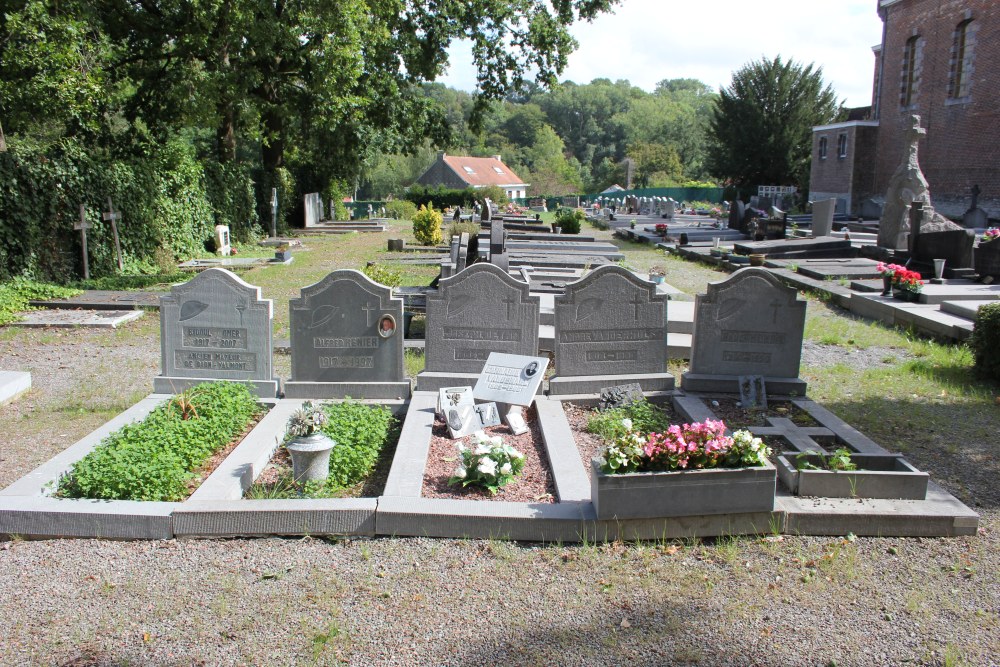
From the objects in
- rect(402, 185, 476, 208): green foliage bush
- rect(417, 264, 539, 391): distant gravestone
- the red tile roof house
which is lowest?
rect(417, 264, 539, 391): distant gravestone

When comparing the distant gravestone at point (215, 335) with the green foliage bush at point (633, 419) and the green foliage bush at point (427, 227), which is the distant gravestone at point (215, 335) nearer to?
the green foliage bush at point (633, 419)

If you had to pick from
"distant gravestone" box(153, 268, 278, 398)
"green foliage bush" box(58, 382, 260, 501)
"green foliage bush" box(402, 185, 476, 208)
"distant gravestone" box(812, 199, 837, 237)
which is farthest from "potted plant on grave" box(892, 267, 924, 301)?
"green foliage bush" box(402, 185, 476, 208)

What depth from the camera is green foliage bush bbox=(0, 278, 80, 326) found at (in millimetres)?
11430

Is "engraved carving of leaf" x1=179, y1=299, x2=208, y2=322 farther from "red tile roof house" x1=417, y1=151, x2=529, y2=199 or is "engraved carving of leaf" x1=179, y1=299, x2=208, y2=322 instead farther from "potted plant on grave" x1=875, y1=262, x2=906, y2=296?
"red tile roof house" x1=417, y1=151, x2=529, y2=199

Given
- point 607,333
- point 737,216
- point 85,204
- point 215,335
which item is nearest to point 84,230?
point 85,204

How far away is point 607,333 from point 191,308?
3811mm

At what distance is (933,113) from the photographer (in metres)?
30.9

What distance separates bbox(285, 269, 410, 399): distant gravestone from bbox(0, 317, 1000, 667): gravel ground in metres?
2.50

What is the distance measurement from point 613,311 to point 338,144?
2500 cm

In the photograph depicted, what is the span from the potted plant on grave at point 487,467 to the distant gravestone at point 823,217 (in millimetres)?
19237

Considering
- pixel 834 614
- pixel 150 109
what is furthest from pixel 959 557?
pixel 150 109

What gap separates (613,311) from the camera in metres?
7.22

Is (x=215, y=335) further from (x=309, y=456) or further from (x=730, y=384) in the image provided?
(x=730, y=384)

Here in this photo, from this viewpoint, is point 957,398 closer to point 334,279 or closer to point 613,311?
point 613,311
